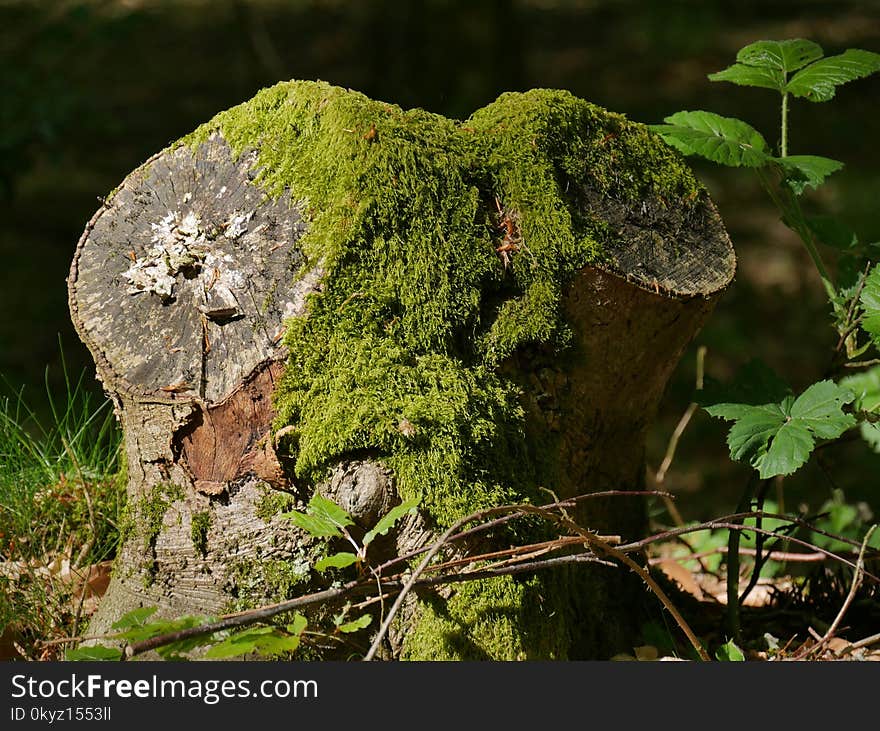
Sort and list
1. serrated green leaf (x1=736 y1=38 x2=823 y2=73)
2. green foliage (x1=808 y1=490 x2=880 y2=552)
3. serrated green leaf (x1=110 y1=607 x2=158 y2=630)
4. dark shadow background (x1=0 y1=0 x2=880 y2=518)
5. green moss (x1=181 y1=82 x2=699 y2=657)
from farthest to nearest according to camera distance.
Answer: dark shadow background (x1=0 y1=0 x2=880 y2=518) < green foliage (x1=808 y1=490 x2=880 y2=552) < serrated green leaf (x1=736 y1=38 x2=823 y2=73) < green moss (x1=181 y1=82 x2=699 y2=657) < serrated green leaf (x1=110 y1=607 x2=158 y2=630)

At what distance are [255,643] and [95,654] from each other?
11.4 inches

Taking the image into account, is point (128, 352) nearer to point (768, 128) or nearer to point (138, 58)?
point (768, 128)

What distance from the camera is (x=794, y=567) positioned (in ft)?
12.7

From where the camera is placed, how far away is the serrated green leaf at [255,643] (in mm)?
1608

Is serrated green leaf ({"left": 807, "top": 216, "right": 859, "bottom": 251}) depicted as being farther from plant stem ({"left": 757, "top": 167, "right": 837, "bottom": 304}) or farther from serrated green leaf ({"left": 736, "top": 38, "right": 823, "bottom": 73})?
serrated green leaf ({"left": 736, "top": 38, "right": 823, "bottom": 73})

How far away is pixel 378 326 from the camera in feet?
6.40

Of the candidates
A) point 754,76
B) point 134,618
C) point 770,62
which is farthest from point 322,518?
point 770,62

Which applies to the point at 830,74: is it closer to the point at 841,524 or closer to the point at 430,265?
the point at 430,265

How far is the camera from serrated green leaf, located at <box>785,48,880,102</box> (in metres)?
2.23

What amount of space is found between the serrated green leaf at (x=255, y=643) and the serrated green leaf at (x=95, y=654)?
0.16 metres

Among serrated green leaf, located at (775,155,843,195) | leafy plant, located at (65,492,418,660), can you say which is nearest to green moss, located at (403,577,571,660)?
leafy plant, located at (65,492,418,660)

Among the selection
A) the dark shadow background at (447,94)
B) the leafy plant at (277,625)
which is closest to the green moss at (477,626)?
the leafy plant at (277,625)

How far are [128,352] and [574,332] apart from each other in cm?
93

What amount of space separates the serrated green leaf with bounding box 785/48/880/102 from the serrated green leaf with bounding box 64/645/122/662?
1841 mm
